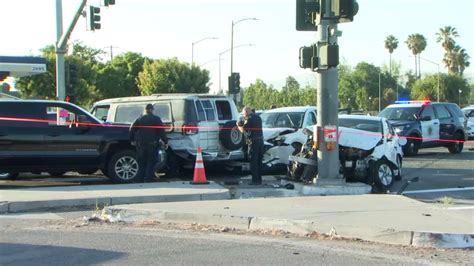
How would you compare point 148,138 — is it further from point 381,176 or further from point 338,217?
point 338,217

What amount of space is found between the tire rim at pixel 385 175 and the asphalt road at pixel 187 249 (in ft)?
16.5

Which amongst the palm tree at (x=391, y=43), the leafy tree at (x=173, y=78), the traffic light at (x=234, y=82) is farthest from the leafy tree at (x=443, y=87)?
the traffic light at (x=234, y=82)

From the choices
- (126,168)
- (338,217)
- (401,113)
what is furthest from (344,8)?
(401,113)

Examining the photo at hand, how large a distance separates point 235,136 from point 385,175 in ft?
11.6

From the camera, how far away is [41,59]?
19469 mm

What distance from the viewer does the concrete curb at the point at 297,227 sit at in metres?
7.54

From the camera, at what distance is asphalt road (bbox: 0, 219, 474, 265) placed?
6781mm

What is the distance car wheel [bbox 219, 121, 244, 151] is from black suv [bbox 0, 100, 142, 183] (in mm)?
A: 2075

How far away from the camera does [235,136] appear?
14117 millimetres

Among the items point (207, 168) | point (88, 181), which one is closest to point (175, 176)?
point (207, 168)

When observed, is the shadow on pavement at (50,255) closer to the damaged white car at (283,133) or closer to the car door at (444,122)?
the damaged white car at (283,133)

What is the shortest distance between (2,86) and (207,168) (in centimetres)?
989

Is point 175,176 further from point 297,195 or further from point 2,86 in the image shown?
point 2,86

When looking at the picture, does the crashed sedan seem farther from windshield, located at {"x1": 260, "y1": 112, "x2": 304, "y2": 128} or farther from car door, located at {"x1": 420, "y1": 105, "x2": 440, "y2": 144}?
car door, located at {"x1": 420, "y1": 105, "x2": 440, "y2": 144}
